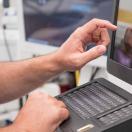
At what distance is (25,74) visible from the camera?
98 centimetres

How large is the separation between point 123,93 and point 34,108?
0.61ft

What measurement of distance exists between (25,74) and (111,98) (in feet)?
1.14

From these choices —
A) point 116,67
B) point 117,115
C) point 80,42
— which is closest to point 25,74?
point 80,42

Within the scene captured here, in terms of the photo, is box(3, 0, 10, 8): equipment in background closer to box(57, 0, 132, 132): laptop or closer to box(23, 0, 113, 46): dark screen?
box(23, 0, 113, 46): dark screen

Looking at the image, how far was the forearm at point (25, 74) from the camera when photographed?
0.92 metres

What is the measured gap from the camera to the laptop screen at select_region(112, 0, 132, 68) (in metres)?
0.72

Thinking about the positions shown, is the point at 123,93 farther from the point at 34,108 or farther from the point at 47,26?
the point at 47,26

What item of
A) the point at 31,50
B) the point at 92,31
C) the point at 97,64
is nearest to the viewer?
the point at 92,31

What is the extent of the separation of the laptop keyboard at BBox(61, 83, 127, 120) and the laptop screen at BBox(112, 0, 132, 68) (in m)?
0.07

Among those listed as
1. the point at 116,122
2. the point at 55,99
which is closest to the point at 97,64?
the point at 55,99

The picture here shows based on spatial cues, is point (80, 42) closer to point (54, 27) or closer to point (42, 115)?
point (42, 115)

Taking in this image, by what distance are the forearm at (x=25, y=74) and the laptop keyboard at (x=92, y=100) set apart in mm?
154

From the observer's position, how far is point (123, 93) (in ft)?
2.32

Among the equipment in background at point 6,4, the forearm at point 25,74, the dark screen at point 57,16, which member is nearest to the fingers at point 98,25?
the forearm at point 25,74
